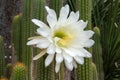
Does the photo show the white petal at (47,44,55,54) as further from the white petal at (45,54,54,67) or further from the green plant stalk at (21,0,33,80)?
the green plant stalk at (21,0,33,80)

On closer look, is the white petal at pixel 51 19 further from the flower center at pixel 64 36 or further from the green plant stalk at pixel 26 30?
the green plant stalk at pixel 26 30

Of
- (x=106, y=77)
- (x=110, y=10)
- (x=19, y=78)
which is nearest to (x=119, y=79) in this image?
(x=106, y=77)

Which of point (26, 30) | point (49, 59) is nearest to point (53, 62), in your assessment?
point (49, 59)

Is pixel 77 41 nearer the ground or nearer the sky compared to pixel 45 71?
nearer the sky

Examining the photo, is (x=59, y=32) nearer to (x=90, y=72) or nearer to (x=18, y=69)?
(x=18, y=69)

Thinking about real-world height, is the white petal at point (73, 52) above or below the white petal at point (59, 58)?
above

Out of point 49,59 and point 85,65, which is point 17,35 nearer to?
point 85,65

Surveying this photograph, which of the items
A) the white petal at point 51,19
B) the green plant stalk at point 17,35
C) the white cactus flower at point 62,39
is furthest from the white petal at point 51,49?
the green plant stalk at point 17,35

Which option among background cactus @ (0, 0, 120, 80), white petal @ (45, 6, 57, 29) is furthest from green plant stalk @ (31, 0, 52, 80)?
white petal @ (45, 6, 57, 29)
